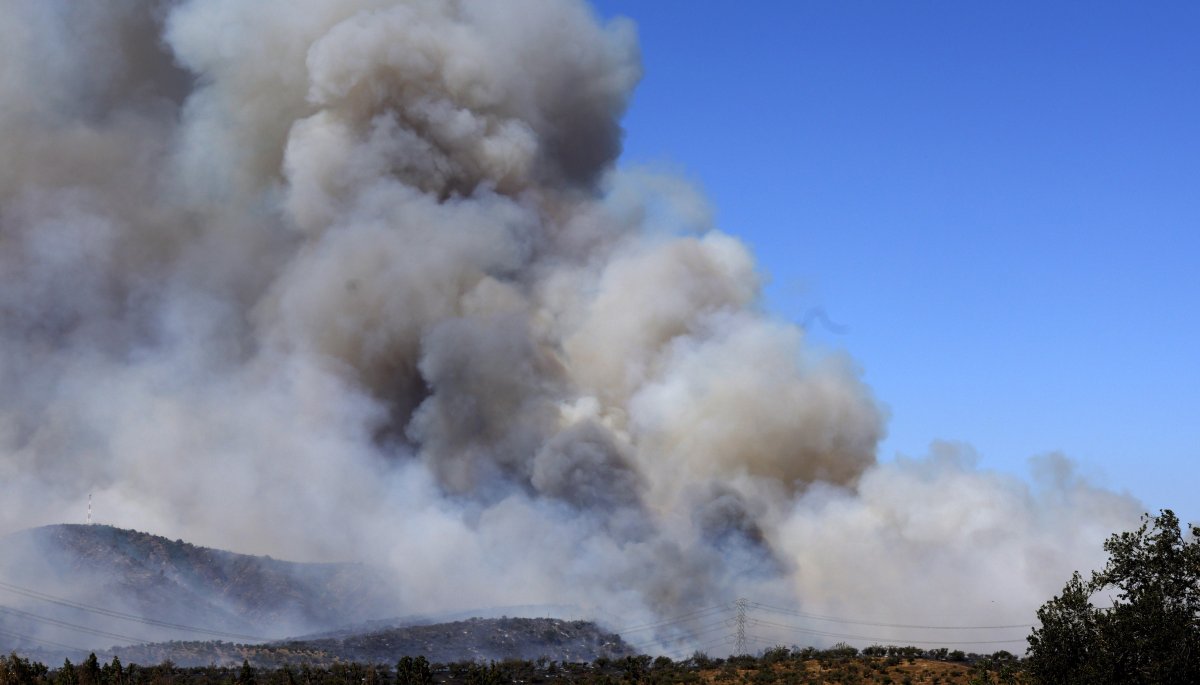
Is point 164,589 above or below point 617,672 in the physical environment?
above

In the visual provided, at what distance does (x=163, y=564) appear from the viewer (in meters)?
104

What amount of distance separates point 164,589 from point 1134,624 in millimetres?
83924

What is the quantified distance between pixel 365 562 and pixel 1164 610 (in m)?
77.6

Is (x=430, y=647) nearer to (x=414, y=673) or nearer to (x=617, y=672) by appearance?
(x=414, y=673)

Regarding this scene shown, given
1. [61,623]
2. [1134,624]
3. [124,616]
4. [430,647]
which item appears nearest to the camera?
[1134,624]

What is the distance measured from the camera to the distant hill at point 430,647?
3039 inches

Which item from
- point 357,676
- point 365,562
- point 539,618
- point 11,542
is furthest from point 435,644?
point 11,542

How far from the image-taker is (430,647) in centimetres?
7988

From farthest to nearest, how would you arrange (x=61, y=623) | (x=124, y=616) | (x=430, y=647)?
(x=124, y=616) → (x=61, y=623) → (x=430, y=647)

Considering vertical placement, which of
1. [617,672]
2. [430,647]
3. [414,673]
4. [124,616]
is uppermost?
[124,616]

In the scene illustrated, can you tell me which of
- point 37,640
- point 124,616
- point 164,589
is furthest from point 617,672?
point 37,640

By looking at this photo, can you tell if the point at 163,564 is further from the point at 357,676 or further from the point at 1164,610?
the point at 1164,610

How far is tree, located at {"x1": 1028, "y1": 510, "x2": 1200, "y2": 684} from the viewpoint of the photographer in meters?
38.9

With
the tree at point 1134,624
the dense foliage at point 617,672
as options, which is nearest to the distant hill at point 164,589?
the dense foliage at point 617,672
